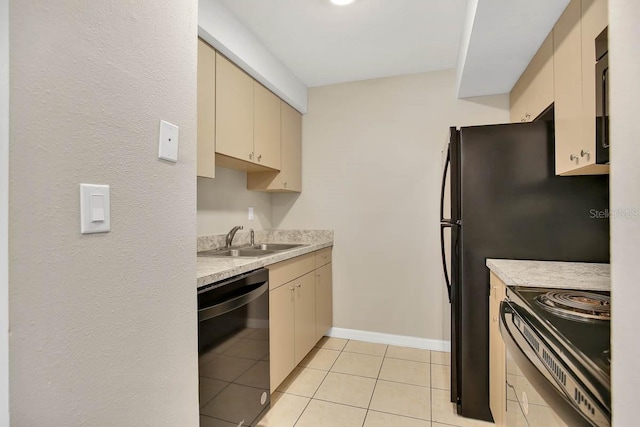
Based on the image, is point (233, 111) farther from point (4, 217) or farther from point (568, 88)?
point (568, 88)

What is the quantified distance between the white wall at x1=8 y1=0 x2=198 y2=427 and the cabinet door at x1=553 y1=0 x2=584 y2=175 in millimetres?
1606

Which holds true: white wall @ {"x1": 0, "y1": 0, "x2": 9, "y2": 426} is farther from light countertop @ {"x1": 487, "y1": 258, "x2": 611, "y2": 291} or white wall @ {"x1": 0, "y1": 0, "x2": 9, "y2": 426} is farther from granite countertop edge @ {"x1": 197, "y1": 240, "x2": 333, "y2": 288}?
light countertop @ {"x1": 487, "y1": 258, "x2": 611, "y2": 291}

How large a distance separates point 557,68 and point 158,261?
2.03 m

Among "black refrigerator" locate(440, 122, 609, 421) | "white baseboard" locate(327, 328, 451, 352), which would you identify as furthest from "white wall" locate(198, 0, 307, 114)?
"white baseboard" locate(327, 328, 451, 352)

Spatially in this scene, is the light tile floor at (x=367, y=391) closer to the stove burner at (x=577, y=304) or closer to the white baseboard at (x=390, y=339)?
the white baseboard at (x=390, y=339)

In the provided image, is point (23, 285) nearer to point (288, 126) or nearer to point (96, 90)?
point (96, 90)

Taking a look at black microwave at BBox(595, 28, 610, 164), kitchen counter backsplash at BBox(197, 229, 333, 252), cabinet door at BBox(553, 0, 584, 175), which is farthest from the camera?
kitchen counter backsplash at BBox(197, 229, 333, 252)

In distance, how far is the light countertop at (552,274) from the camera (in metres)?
1.26

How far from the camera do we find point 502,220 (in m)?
1.76

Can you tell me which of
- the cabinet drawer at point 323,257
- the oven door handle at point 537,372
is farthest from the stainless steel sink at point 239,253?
the oven door handle at point 537,372

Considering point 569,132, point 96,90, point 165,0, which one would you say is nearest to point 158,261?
point 96,90

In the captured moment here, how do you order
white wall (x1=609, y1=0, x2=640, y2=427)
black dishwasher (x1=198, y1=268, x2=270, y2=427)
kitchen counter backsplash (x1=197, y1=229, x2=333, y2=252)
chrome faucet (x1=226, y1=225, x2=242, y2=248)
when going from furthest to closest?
kitchen counter backsplash (x1=197, y1=229, x2=333, y2=252)
chrome faucet (x1=226, y1=225, x2=242, y2=248)
black dishwasher (x1=198, y1=268, x2=270, y2=427)
white wall (x1=609, y1=0, x2=640, y2=427)

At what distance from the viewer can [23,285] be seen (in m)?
0.59

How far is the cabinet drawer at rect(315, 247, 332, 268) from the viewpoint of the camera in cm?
274
